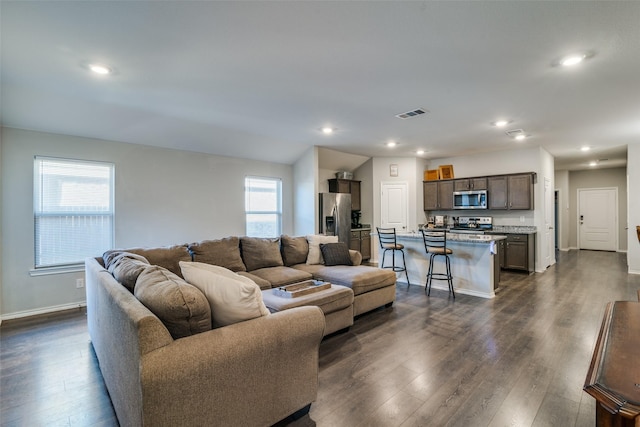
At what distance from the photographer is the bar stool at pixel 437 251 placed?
14.9ft

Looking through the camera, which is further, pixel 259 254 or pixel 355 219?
pixel 355 219

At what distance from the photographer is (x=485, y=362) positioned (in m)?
2.56

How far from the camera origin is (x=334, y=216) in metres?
6.78

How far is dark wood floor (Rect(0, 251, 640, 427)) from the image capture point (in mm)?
1929

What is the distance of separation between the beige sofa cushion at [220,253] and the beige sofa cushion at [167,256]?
0.12 m

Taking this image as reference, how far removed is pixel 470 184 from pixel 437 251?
3.11m

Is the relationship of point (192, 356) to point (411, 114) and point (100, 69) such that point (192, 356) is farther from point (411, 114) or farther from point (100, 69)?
point (411, 114)

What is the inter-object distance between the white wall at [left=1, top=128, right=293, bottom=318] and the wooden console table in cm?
519

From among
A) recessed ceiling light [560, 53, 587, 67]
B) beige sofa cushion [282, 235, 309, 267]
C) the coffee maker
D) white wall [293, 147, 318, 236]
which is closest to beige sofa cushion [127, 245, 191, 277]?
beige sofa cushion [282, 235, 309, 267]

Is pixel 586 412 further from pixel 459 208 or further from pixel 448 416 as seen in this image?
pixel 459 208

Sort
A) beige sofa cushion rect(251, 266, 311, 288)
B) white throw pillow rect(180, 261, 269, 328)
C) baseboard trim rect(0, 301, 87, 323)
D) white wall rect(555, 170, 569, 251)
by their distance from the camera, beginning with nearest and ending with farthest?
white throw pillow rect(180, 261, 269, 328) < beige sofa cushion rect(251, 266, 311, 288) < baseboard trim rect(0, 301, 87, 323) < white wall rect(555, 170, 569, 251)

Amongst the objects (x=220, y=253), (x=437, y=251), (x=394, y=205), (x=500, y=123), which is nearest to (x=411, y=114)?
(x=500, y=123)

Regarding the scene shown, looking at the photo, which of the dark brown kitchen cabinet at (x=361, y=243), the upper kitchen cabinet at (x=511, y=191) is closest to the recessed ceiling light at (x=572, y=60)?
the upper kitchen cabinet at (x=511, y=191)

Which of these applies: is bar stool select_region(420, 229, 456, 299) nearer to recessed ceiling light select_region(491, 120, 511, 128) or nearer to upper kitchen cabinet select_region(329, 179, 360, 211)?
recessed ceiling light select_region(491, 120, 511, 128)
